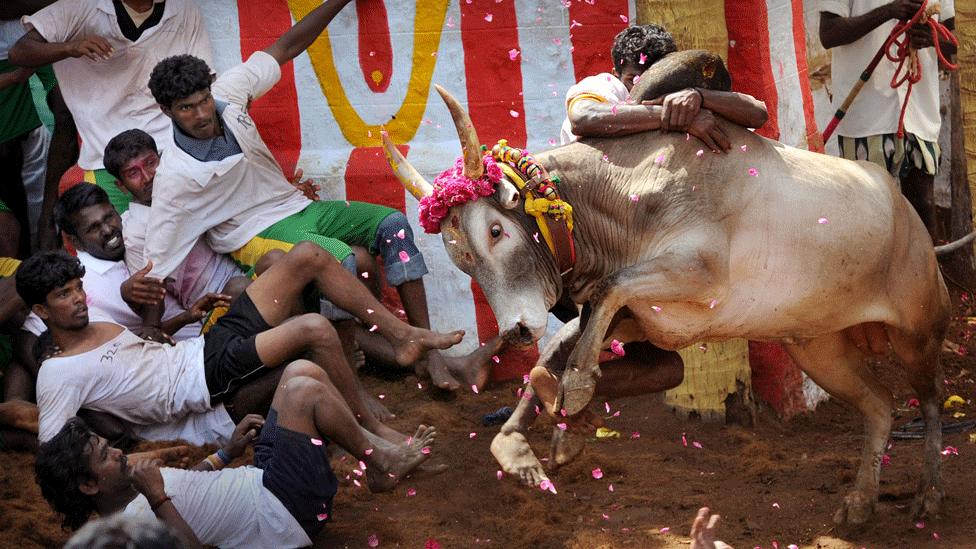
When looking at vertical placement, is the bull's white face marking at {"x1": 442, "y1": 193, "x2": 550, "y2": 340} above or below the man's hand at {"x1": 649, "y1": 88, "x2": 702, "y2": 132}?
below

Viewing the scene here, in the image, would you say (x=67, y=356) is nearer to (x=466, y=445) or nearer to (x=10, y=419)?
(x=10, y=419)

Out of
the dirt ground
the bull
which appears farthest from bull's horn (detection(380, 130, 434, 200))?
the dirt ground

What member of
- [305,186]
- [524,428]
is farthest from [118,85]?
[524,428]

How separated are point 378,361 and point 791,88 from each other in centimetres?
284

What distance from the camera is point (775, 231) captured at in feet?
19.1

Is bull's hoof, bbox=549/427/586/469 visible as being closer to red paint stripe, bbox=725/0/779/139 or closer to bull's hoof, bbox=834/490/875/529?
bull's hoof, bbox=834/490/875/529

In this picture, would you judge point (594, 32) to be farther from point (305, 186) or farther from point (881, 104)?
point (305, 186)

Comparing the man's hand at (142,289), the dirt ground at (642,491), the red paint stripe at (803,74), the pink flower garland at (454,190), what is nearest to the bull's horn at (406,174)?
the pink flower garland at (454,190)

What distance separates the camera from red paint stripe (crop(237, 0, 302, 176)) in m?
8.16

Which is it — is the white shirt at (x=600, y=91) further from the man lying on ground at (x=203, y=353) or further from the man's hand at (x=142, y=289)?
the man's hand at (x=142, y=289)

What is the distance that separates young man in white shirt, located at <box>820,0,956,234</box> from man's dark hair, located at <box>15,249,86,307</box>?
174 inches

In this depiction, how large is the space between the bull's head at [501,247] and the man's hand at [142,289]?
1.91 meters

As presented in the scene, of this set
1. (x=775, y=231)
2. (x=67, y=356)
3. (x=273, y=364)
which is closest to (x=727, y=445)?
(x=775, y=231)

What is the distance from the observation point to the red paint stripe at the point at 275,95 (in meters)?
8.16
